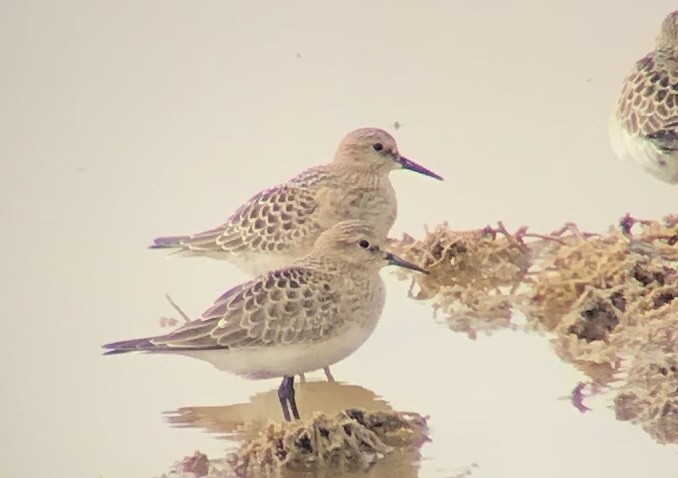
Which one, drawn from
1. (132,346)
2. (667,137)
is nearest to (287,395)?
(132,346)

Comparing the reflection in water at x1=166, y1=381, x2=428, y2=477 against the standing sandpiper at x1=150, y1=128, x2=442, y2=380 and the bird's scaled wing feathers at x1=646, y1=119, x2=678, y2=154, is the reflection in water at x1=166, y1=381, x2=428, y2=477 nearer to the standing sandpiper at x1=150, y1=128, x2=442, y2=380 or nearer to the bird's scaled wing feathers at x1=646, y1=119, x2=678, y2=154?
the standing sandpiper at x1=150, y1=128, x2=442, y2=380

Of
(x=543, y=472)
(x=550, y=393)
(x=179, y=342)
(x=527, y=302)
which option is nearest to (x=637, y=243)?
(x=527, y=302)

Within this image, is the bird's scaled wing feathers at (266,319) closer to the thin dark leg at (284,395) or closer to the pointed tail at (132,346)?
the pointed tail at (132,346)

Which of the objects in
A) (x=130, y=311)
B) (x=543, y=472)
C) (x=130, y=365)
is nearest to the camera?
(x=543, y=472)

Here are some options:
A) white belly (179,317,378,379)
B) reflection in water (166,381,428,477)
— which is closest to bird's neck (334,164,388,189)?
reflection in water (166,381,428,477)

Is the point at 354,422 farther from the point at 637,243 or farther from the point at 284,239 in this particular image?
the point at 637,243
